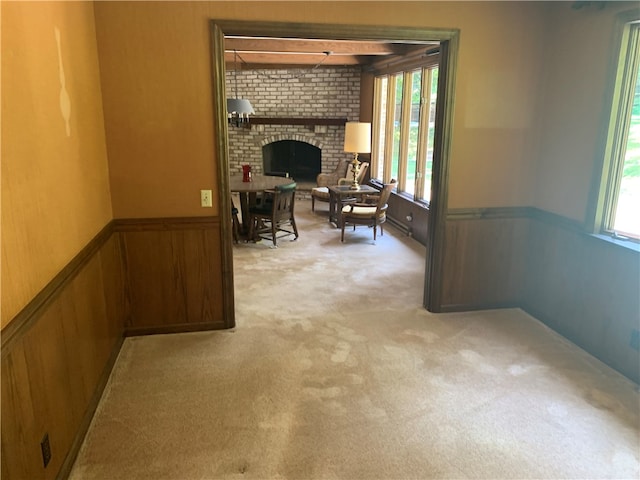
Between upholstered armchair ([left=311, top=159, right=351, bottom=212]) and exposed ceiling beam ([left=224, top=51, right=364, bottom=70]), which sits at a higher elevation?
exposed ceiling beam ([left=224, top=51, right=364, bottom=70])

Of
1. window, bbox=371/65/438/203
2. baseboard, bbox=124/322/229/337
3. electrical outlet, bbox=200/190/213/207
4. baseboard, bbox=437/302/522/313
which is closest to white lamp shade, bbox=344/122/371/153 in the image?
window, bbox=371/65/438/203

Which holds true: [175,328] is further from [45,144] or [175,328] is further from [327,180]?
[327,180]

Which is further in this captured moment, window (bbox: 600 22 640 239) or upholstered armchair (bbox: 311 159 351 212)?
upholstered armchair (bbox: 311 159 351 212)

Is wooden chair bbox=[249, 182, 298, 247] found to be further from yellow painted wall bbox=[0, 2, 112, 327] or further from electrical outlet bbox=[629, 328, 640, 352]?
electrical outlet bbox=[629, 328, 640, 352]

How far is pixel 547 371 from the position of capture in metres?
2.97

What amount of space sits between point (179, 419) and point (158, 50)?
2.23m

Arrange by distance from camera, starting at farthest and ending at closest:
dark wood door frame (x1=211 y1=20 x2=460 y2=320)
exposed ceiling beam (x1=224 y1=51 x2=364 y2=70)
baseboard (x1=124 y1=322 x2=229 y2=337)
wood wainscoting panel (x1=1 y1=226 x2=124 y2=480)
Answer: exposed ceiling beam (x1=224 y1=51 x2=364 y2=70), baseboard (x1=124 y1=322 x2=229 y2=337), dark wood door frame (x1=211 y1=20 x2=460 y2=320), wood wainscoting panel (x1=1 y1=226 x2=124 y2=480)

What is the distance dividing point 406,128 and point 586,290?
4.00 m

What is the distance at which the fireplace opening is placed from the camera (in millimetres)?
9734

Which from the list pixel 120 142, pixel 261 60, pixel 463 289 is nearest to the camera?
pixel 120 142

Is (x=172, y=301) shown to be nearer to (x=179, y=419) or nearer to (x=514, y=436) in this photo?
(x=179, y=419)

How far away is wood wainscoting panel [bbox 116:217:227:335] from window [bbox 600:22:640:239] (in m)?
2.65

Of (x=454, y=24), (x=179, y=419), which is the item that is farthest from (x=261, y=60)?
(x=179, y=419)

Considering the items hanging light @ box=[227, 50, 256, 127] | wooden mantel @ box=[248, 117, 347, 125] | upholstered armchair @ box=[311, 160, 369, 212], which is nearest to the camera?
hanging light @ box=[227, 50, 256, 127]
